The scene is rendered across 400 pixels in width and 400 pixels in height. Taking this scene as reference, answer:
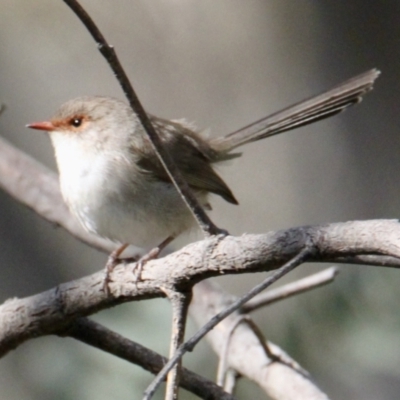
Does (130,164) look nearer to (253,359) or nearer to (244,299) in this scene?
(253,359)

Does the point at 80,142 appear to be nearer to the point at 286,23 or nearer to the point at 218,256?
the point at 218,256

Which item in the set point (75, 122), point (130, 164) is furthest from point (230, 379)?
point (75, 122)

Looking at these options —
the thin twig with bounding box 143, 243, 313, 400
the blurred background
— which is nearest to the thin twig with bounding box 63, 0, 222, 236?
the thin twig with bounding box 143, 243, 313, 400

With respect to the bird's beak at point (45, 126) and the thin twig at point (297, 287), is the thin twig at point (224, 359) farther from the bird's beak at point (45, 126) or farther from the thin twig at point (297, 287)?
the bird's beak at point (45, 126)

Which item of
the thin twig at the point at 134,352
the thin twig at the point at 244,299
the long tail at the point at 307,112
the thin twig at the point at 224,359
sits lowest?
the thin twig at the point at 244,299

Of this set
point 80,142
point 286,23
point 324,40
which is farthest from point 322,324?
point 286,23

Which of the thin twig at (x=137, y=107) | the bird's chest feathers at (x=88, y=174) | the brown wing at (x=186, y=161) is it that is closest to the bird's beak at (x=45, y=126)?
the bird's chest feathers at (x=88, y=174)

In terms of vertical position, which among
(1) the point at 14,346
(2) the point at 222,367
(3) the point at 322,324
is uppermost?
(3) the point at 322,324
